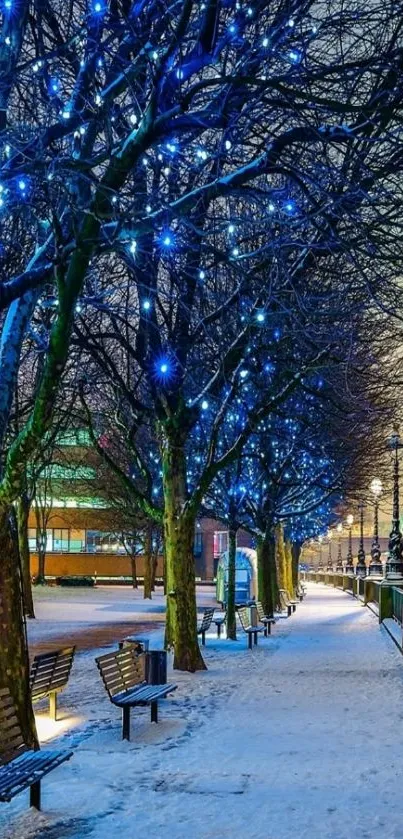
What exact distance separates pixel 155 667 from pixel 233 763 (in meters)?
4.15

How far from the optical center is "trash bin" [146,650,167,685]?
12.7 m

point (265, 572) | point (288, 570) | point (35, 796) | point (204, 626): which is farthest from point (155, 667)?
point (288, 570)

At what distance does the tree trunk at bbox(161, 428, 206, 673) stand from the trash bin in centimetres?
340

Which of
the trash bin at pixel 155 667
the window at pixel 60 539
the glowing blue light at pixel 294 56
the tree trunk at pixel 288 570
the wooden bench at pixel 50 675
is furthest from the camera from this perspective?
the window at pixel 60 539

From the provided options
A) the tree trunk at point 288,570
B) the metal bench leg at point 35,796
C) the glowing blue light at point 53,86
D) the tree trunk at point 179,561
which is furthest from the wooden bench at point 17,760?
the tree trunk at point 288,570

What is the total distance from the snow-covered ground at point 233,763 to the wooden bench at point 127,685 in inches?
12.0

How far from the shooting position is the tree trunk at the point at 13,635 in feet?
28.0

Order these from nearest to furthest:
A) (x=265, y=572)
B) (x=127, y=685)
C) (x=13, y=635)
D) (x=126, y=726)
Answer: (x=13, y=635)
(x=126, y=726)
(x=127, y=685)
(x=265, y=572)

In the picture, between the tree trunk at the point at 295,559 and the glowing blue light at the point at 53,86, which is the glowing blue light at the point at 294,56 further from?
the tree trunk at the point at 295,559

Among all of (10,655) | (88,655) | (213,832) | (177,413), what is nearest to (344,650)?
(88,655)

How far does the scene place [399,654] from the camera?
19328mm

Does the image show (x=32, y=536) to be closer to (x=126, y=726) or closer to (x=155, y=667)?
(x=155, y=667)

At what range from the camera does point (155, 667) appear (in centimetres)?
1276

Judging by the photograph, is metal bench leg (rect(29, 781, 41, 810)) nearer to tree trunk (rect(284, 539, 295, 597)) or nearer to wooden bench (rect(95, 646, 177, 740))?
wooden bench (rect(95, 646, 177, 740))
